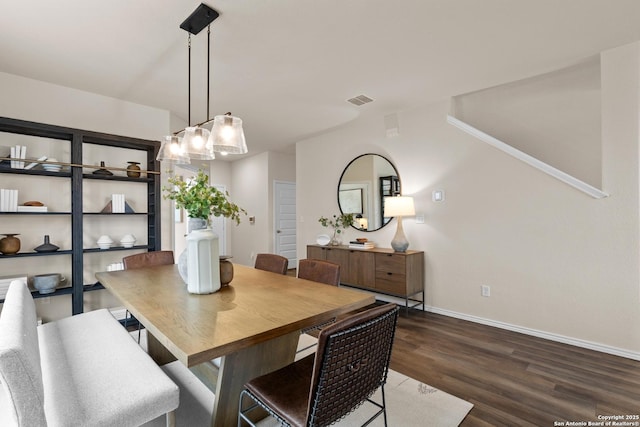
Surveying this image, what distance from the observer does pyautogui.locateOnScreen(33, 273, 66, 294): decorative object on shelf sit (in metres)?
3.05

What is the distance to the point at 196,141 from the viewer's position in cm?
218

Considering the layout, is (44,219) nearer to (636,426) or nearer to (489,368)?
(489,368)

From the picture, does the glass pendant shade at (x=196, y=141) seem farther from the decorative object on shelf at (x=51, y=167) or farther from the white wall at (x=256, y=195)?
the white wall at (x=256, y=195)

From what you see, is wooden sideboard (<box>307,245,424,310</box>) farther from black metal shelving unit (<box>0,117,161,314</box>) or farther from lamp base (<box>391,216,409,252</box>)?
black metal shelving unit (<box>0,117,161,314</box>)

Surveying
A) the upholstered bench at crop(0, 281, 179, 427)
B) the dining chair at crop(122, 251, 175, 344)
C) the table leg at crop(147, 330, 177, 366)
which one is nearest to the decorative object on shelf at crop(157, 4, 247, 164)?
the dining chair at crop(122, 251, 175, 344)

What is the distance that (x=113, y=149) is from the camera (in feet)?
12.3

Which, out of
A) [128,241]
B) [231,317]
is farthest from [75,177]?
[231,317]

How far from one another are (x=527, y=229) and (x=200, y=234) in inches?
121

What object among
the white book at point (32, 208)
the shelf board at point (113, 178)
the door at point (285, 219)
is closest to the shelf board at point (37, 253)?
the white book at point (32, 208)

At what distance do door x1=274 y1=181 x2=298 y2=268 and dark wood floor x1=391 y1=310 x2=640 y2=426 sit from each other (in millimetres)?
3905

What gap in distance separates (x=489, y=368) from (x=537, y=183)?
1.81m

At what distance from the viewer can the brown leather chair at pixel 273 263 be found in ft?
8.51

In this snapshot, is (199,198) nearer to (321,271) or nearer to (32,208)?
(321,271)

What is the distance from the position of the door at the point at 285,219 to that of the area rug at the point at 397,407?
439 centimetres
